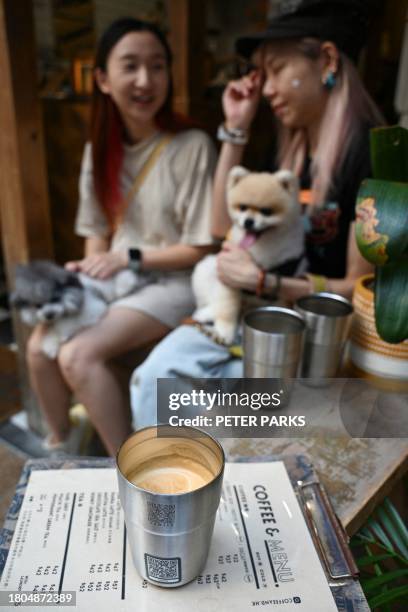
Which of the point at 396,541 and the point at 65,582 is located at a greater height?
the point at 65,582

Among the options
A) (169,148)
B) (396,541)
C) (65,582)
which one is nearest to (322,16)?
(169,148)

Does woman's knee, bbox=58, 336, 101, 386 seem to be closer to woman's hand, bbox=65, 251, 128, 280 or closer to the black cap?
woman's hand, bbox=65, 251, 128, 280

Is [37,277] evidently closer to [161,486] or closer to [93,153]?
[93,153]

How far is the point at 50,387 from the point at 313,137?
1.15m

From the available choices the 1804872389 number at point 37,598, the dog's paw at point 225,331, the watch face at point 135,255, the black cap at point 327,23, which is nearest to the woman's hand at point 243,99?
the black cap at point 327,23

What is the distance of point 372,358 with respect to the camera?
2.44 ft

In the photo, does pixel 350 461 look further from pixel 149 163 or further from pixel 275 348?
pixel 149 163

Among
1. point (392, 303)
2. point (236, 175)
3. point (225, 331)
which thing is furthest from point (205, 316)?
→ point (392, 303)

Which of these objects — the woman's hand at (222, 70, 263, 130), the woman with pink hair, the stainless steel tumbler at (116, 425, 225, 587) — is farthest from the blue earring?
the stainless steel tumbler at (116, 425, 225, 587)

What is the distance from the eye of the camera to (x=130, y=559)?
1.57ft

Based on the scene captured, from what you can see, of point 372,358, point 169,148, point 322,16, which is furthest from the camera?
point 169,148

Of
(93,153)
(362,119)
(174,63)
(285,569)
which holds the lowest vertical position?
(285,569)

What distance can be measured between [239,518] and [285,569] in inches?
3.1

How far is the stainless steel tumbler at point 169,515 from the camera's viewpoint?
0.41 m
